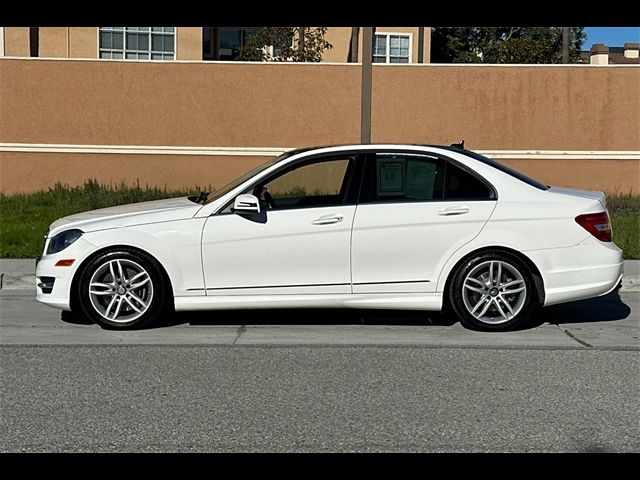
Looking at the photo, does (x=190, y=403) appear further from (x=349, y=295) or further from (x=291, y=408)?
(x=349, y=295)

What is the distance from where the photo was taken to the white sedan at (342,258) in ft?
27.6

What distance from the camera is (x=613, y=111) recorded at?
65.4ft

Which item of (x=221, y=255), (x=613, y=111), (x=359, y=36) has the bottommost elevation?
(x=221, y=255)

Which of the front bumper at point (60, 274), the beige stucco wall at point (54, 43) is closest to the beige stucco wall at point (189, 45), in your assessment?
the beige stucco wall at point (54, 43)

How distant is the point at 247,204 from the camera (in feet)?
27.5

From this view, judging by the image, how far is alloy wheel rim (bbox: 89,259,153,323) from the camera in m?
8.42

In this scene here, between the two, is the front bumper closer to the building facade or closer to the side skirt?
the side skirt

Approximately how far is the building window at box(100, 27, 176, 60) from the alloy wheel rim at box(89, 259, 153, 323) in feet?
60.9

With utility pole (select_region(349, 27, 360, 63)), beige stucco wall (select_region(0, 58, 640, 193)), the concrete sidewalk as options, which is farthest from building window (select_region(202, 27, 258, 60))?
the concrete sidewalk

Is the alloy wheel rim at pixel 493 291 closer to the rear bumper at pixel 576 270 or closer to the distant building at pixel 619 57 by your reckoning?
the rear bumper at pixel 576 270

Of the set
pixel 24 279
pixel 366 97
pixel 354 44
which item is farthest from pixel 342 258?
pixel 354 44

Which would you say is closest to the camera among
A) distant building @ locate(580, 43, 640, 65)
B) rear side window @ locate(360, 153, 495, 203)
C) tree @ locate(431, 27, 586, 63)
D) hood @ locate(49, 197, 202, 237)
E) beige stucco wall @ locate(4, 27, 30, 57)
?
hood @ locate(49, 197, 202, 237)
